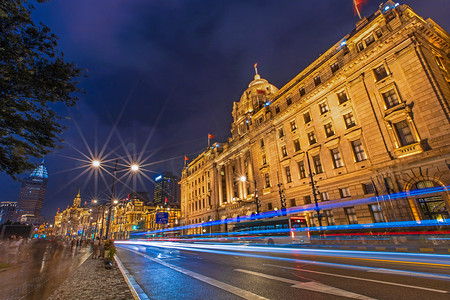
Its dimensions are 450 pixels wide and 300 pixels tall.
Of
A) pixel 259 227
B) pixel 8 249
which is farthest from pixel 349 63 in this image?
pixel 8 249

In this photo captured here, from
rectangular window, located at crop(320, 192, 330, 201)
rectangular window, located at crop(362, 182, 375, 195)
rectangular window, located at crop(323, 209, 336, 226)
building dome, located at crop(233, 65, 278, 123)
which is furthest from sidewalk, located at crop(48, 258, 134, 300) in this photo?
building dome, located at crop(233, 65, 278, 123)

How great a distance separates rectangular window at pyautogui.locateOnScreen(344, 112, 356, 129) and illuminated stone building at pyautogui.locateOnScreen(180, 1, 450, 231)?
0.12 meters

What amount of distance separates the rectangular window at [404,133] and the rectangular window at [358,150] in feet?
12.4

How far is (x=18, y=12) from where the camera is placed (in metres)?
6.81

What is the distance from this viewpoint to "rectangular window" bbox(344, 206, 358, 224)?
75.5ft

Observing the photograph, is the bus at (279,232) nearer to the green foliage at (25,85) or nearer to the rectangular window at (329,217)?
the rectangular window at (329,217)

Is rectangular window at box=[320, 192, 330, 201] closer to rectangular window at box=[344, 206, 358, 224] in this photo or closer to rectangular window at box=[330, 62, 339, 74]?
rectangular window at box=[344, 206, 358, 224]

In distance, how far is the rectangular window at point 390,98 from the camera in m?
21.3

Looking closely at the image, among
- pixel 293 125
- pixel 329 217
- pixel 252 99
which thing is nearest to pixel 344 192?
pixel 329 217

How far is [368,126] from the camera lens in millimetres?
22938

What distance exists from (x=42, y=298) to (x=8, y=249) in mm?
19123

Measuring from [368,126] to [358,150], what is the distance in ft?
9.82

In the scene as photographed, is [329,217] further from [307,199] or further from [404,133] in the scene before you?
[404,133]

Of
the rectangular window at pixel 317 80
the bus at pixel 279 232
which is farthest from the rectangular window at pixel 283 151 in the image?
the bus at pixel 279 232
